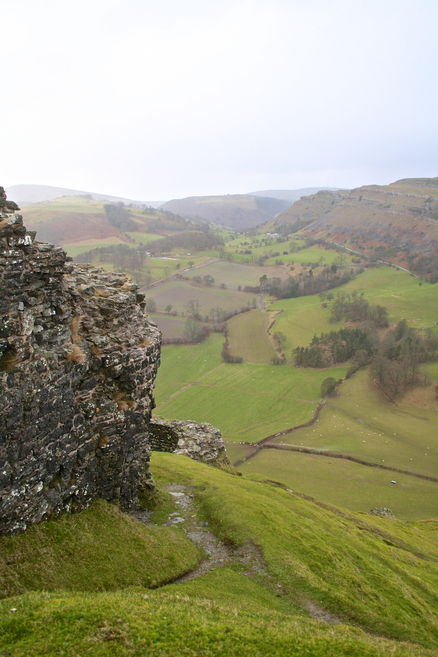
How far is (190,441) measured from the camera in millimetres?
42062

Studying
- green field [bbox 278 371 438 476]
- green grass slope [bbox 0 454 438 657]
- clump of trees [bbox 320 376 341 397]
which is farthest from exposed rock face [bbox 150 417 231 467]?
clump of trees [bbox 320 376 341 397]

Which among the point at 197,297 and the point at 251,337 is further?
the point at 197,297

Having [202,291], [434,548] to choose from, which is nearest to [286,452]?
[434,548]

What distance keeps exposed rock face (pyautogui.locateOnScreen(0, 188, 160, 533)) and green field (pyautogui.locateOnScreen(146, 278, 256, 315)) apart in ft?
433

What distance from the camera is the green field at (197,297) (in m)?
160

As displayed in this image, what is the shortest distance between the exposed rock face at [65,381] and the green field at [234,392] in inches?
2788

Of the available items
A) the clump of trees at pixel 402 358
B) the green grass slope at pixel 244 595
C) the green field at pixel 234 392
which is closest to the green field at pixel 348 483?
the green field at pixel 234 392

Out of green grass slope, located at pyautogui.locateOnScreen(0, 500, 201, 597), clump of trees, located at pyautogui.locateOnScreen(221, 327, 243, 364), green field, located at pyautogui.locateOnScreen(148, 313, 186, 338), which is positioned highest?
green grass slope, located at pyautogui.locateOnScreen(0, 500, 201, 597)

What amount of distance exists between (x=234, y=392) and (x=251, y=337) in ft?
112

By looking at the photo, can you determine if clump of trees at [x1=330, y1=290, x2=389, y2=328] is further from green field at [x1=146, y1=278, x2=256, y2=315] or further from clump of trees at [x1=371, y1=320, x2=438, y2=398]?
green field at [x1=146, y1=278, x2=256, y2=315]

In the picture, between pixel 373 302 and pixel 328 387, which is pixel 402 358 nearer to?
pixel 328 387

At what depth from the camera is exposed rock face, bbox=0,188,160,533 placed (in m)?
15.4

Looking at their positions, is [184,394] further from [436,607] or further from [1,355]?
[1,355]

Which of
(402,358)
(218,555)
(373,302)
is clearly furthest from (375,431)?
(373,302)
